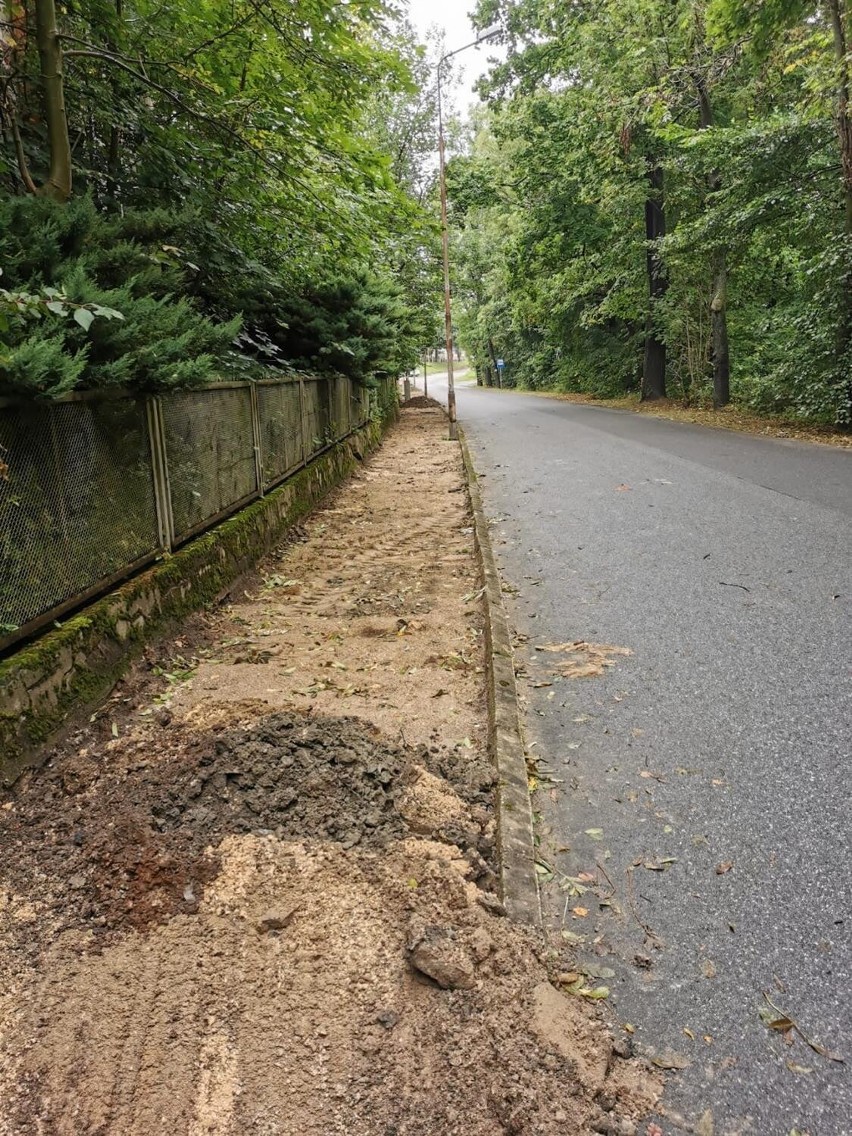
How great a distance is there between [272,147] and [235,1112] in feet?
24.0

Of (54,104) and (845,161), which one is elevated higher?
(845,161)

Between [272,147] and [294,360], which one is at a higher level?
[272,147]

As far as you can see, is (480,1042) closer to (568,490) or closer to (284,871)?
(284,871)

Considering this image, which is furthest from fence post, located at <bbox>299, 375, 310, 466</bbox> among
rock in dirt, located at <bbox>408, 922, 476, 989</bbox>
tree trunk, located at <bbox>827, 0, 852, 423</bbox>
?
tree trunk, located at <bbox>827, 0, 852, 423</bbox>

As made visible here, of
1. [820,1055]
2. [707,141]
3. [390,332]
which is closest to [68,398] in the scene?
[820,1055]

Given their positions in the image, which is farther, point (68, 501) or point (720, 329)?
point (720, 329)

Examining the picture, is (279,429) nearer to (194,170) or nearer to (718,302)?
(194,170)

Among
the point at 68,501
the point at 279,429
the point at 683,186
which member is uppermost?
the point at 683,186

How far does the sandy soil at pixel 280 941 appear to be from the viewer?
5.97 feet

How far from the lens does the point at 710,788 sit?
3152mm

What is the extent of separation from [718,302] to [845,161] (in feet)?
17.6

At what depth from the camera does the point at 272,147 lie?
6750 mm

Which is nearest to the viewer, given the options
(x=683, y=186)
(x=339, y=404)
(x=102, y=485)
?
(x=102, y=485)

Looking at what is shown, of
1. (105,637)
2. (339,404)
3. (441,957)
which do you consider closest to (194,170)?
(339,404)
